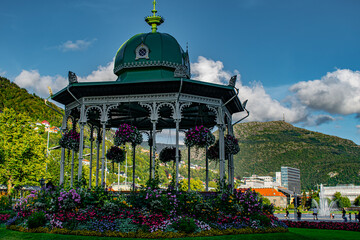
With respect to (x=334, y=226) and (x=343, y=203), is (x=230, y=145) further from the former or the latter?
(x=343, y=203)

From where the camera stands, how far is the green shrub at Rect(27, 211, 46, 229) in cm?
1505

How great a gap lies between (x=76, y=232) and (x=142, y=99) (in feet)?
22.3

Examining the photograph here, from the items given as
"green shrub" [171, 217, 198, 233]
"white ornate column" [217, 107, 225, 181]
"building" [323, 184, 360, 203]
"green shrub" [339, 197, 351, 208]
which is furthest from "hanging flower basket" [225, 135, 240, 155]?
"building" [323, 184, 360, 203]

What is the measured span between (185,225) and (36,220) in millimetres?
6237

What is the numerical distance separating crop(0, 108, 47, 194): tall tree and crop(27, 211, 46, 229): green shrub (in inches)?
706

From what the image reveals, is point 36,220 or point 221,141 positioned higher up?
point 221,141

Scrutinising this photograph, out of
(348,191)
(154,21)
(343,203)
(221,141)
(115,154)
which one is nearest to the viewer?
(221,141)

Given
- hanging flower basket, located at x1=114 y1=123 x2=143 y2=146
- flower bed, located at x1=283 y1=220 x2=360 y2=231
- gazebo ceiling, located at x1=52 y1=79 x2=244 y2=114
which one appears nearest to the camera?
gazebo ceiling, located at x1=52 y1=79 x2=244 y2=114

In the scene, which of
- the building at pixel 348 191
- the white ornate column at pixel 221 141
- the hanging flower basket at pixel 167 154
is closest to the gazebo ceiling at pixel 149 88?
the white ornate column at pixel 221 141

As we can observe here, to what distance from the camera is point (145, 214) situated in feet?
48.2

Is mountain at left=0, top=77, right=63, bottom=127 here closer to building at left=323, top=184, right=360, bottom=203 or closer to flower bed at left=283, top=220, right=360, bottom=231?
building at left=323, top=184, right=360, bottom=203

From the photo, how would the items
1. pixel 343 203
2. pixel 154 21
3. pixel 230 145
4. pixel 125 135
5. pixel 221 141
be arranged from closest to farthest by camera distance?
pixel 125 135
pixel 221 141
pixel 230 145
pixel 154 21
pixel 343 203

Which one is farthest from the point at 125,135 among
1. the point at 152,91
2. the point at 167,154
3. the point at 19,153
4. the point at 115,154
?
the point at 19,153

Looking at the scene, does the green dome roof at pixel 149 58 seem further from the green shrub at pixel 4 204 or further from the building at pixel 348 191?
the building at pixel 348 191
